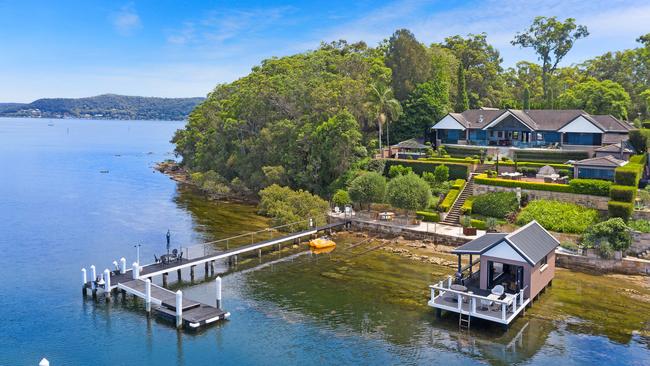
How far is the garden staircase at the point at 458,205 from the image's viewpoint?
46.8 meters

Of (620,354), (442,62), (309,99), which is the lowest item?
(620,354)

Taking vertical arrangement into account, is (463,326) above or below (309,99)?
below

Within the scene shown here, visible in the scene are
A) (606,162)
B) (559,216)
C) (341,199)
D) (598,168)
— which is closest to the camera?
(559,216)

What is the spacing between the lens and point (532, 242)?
30.6m

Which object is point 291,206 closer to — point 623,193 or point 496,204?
point 496,204

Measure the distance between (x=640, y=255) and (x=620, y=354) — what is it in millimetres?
15397

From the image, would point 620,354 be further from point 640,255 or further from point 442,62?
point 442,62

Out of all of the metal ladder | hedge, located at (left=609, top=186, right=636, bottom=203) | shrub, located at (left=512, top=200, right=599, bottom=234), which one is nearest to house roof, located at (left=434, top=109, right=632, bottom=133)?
shrub, located at (left=512, top=200, right=599, bottom=234)

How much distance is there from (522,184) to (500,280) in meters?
19.1

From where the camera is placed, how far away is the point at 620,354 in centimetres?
2436

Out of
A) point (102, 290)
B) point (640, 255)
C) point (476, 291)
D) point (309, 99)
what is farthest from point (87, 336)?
point (309, 99)

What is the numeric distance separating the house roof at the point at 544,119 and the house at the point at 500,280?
32.3 m

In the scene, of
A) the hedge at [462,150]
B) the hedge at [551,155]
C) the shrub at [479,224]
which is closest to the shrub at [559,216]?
the shrub at [479,224]

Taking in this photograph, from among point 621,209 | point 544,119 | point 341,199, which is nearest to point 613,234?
point 621,209
